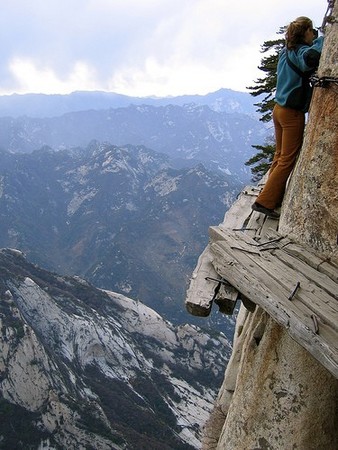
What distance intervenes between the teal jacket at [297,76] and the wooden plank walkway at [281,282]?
2.59 meters

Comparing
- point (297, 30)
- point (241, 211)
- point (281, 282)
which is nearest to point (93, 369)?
point (241, 211)

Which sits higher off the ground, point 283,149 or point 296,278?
point 283,149

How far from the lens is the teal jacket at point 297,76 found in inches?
291

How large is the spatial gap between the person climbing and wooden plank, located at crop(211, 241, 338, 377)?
2.31 meters

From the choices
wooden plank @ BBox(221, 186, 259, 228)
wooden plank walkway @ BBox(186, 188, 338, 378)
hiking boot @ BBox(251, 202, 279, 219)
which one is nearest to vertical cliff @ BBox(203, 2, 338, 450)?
wooden plank walkway @ BBox(186, 188, 338, 378)

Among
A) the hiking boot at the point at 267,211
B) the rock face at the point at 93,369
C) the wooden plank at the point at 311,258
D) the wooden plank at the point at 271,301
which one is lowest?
the rock face at the point at 93,369

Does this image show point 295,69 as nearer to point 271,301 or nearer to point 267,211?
point 267,211

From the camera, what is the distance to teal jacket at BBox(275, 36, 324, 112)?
24.3 feet

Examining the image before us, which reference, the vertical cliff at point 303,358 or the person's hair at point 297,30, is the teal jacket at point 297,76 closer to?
the person's hair at point 297,30

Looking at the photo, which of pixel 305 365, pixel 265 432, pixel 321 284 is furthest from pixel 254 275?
pixel 265 432

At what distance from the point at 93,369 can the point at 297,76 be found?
378 feet

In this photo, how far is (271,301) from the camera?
5.96 m

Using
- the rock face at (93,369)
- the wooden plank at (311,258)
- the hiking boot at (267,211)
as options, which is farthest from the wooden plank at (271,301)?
the rock face at (93,369)

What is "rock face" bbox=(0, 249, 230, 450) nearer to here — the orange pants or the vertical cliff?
the vertical cliff
